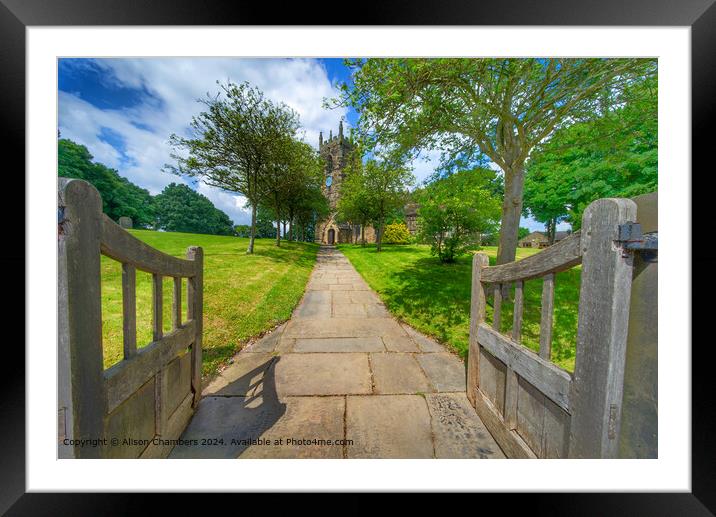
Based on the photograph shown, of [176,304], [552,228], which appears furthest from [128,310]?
[552,228]

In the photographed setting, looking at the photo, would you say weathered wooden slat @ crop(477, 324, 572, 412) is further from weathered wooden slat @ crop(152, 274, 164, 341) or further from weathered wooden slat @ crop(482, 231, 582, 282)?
weathered wooden slat @ crop(152, 274, 164, 341)

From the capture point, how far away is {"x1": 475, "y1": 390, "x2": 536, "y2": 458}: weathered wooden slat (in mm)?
1633

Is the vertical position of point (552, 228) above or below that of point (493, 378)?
above

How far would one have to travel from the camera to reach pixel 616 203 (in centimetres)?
110

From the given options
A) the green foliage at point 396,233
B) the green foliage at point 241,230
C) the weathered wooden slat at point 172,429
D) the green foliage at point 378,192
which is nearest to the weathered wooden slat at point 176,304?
the weathered wooden slat at point 172,429

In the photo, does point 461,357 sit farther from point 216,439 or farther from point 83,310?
point 83,310

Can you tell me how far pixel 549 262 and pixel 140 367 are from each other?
2.56m

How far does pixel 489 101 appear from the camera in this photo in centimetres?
473

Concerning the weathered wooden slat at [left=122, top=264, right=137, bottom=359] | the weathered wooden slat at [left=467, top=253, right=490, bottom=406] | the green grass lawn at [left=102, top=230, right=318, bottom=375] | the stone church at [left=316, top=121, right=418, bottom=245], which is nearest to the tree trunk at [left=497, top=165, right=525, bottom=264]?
the weathered wooden slat at [left=467, top=253, right=490, bottom=406]

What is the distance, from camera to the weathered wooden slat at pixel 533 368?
4.40 feet

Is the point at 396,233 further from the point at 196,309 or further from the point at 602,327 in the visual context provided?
the point at 602,327

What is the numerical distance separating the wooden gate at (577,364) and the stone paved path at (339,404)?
0.36 metres
